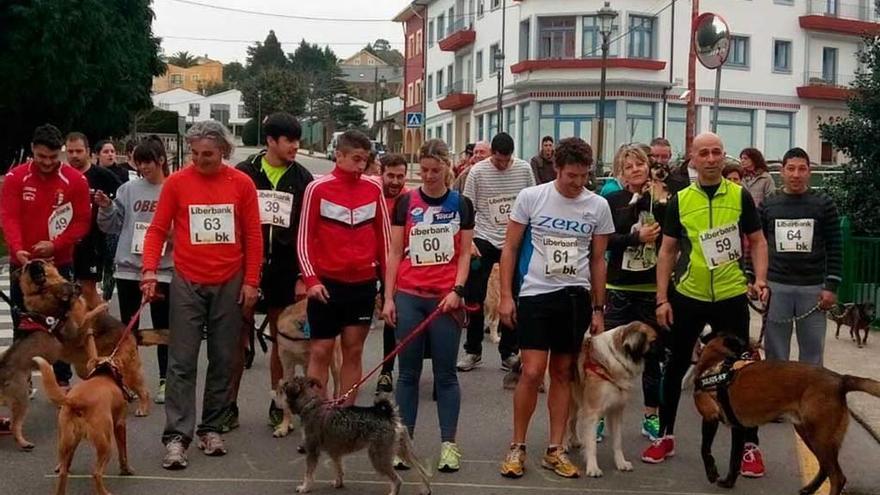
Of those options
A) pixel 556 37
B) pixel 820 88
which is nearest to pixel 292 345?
pixel 556 37

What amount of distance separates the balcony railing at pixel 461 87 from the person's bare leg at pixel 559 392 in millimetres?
55584

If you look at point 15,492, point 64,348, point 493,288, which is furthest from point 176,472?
point 493,288

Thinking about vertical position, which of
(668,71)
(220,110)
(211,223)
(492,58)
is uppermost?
(220,110)

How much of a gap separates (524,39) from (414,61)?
24170 mm

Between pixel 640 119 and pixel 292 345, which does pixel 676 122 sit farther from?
pixel 292 345

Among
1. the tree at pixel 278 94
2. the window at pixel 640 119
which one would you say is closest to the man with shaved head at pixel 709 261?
the window at pixel 640 119

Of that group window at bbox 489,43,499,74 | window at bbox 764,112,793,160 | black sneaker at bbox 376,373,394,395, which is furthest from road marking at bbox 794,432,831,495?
window at bbox 489,43,499,74

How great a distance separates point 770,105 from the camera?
53.2m

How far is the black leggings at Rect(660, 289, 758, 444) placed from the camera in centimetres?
688

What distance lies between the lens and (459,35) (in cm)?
6131

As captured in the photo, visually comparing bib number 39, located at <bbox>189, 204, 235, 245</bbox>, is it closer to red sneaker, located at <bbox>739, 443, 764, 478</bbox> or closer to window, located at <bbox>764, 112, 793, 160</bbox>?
red sneaker, located at <bbox>739, 443, 764, 478</bbox>

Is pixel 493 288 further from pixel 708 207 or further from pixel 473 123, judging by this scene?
pixel 473 123

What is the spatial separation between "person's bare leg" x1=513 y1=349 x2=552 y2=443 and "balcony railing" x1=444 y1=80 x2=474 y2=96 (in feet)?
183

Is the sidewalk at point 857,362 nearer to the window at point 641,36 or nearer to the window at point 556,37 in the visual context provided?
the window at point 641,36
